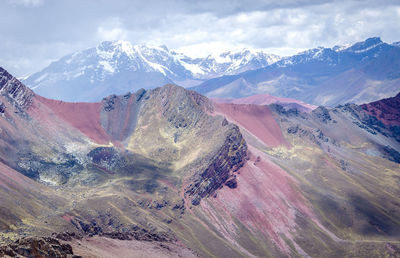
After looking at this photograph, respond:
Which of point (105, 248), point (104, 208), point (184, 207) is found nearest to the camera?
point (105, 248)

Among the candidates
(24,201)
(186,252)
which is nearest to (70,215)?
(24,201)

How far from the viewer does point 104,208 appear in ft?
551

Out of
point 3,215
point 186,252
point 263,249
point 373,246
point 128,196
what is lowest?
point 373,246

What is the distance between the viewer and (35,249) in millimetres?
78750

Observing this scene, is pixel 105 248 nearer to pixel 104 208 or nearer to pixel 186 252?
pixel 186 252

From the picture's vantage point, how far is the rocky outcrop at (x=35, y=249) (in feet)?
245

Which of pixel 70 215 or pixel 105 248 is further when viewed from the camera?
pixel 70 215

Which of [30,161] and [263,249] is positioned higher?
[30,161]

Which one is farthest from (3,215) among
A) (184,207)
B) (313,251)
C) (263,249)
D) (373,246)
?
(373,246)

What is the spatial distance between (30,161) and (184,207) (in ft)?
217

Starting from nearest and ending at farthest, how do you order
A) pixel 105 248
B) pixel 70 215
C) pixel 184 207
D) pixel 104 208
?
pixel 105 248
pixel 70 215
pixel 104 208
pixel 184 207

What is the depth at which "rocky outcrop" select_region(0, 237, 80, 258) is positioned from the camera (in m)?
74.7

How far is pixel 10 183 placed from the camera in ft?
504

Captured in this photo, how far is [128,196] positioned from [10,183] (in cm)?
4676
